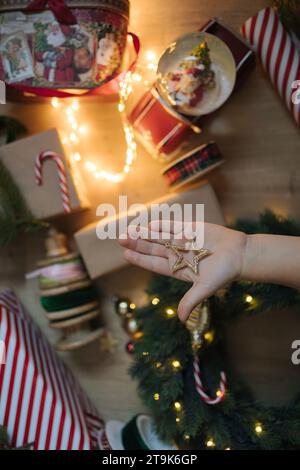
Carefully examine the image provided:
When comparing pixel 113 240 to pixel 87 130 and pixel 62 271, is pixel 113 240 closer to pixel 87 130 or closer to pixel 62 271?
pixel 62 271

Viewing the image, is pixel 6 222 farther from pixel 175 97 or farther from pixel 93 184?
pixel 175 97

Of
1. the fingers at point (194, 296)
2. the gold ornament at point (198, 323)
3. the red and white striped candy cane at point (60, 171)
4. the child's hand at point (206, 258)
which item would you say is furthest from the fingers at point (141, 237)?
the red and white striped candy cane at point (60, 171)

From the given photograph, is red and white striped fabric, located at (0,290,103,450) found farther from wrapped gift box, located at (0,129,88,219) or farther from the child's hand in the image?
the child's hand

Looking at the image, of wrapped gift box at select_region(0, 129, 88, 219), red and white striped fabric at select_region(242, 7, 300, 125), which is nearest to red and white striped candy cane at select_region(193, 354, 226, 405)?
wrapped gift box at select_region(0, 129, 88, 219)

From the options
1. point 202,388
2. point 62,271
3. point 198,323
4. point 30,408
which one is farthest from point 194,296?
point 30,408

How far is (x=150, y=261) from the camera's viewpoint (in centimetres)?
103

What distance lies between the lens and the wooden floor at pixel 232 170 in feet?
4.13

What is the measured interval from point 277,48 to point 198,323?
2.08 ft

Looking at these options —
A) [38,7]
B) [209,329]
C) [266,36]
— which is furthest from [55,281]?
[266,36]

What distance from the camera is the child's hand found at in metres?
0.94

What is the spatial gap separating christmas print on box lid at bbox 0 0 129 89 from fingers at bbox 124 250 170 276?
396 millimetres

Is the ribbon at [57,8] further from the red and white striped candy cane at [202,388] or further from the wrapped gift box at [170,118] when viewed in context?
the red and white striped candy cane at [202,388]

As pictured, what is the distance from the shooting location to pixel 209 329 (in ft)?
4.00
